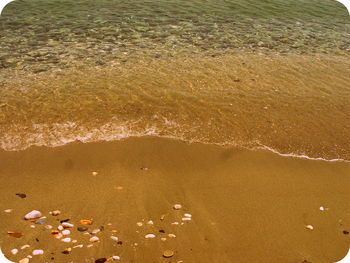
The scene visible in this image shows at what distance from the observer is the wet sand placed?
5.27 metres

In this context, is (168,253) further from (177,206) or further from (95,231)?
(95,231)

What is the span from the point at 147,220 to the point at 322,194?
349cm

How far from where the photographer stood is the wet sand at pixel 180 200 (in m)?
5.27

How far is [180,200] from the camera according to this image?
620 cm

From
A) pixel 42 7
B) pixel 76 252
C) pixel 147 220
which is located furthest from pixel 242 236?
pixel 42 7

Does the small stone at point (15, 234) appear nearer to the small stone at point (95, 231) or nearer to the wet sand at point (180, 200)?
the wet sand at point (180, 200)

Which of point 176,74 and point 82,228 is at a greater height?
point 176,74

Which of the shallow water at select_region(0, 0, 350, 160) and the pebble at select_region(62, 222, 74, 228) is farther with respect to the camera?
the shallow water at select_region(0, 0, 350, 160)

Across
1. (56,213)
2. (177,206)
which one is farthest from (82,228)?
(177,206)

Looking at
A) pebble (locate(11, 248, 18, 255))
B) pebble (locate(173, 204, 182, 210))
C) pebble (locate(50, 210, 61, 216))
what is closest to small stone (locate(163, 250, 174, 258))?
pebble (locate(173, 204, 182, 210))

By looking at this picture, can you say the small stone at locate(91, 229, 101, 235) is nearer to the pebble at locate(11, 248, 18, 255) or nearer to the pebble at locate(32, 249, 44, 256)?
the pebble at locate(32, 249, 44, 256)

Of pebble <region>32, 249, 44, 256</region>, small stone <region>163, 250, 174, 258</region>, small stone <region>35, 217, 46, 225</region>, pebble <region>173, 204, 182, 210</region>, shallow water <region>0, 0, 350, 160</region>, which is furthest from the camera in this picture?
shallow water <region>0, 0, 350, 160</region>

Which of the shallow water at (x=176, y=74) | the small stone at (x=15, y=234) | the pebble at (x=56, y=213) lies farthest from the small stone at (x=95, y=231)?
the shallow water at (x=176, y=74)

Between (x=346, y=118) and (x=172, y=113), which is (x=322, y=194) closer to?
(x=346, y=118)
